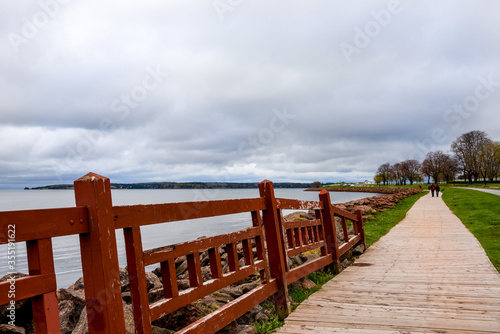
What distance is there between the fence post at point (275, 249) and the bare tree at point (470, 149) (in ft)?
286

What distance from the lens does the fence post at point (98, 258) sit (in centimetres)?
226

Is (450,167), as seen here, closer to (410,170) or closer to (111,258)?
(410,170)

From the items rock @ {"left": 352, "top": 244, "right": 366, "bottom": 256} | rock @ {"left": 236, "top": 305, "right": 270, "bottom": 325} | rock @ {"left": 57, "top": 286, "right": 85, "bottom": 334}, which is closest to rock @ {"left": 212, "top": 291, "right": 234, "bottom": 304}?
rock @ {"left": 236, "top": 305, "right": 270, "bottom": 325}

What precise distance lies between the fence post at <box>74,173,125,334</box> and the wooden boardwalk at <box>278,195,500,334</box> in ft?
7.96

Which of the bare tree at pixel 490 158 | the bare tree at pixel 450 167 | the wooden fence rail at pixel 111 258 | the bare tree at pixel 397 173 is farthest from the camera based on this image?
the bare tree at pixel 397 173

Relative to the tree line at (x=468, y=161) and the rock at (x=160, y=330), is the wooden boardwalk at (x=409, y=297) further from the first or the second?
the tree line at (x=468, y=161)

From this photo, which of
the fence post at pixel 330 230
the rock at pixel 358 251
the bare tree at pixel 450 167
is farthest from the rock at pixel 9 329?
the bare tree at pixel 450 167

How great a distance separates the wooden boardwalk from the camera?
421 centimetres

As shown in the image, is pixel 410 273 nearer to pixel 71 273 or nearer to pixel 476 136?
pixel 71 273

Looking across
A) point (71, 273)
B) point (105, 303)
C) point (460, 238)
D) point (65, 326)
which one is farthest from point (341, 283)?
point (71, 273)

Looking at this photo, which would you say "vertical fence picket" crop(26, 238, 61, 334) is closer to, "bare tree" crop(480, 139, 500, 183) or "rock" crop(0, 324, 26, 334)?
"rock" crop(0, 324, 26, 334)

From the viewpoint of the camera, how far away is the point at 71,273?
13.2m

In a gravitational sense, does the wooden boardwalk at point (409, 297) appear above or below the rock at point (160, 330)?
below

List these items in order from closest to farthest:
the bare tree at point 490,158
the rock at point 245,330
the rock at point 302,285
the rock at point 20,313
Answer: the rock at point 245,330
the rock at point 20,313
the rock at point 302,285
the bare tree at point 490,158
